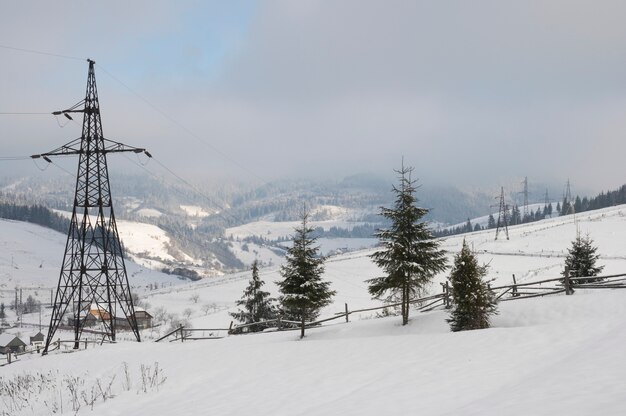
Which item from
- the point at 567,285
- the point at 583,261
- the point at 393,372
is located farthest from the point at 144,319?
the point at 393,372

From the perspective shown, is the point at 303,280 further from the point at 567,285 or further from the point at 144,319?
the point at 144,319

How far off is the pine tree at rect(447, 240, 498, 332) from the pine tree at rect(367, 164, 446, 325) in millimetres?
3199

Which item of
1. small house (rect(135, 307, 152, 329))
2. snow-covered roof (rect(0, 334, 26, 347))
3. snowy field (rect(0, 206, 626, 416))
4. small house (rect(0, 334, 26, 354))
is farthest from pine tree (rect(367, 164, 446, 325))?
snow-covered roof (rect(0, 334, 26, 347))

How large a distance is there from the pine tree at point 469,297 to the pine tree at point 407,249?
10.5 feet

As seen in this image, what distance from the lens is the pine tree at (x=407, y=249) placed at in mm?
24312

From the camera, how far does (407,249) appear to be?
80.4 ft

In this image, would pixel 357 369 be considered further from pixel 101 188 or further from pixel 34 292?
pixel 34 292

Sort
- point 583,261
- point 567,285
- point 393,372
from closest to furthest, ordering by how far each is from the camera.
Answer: point 393,372
point 567,285
point 583,261

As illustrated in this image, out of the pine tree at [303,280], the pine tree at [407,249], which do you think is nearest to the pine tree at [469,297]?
the pine tree at [407,249]

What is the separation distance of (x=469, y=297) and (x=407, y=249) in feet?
16.8

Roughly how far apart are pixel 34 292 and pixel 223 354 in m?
176

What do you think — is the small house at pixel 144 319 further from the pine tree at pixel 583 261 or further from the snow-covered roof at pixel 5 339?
the pine tree at pixel 583 261

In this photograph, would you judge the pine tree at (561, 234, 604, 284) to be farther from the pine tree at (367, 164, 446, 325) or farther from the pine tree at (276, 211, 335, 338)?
the pine tree at (276, 211, 335, 338)

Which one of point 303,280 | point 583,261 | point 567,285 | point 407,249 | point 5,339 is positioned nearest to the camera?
point 567,285
